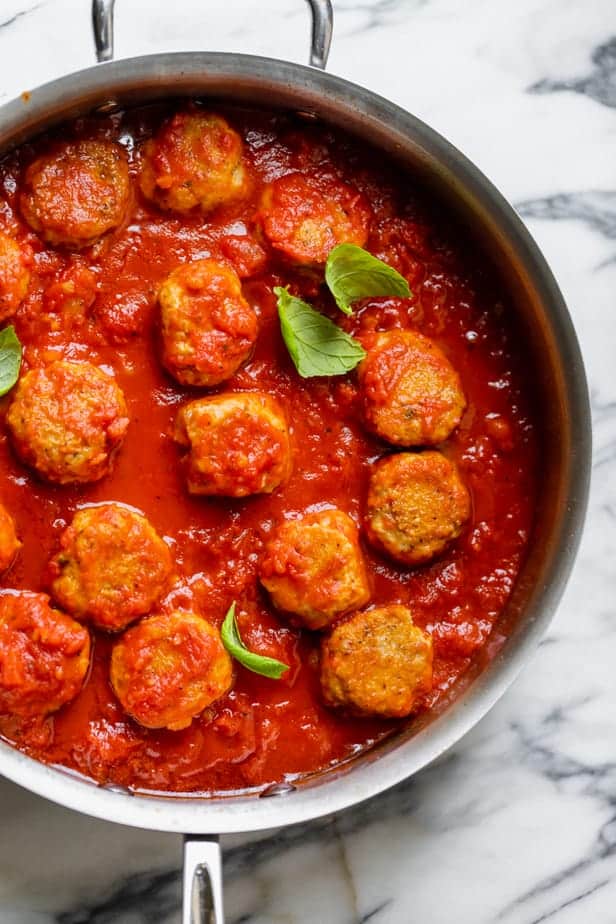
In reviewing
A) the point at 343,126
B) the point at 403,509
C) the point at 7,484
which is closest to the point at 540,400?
the point at 403,509

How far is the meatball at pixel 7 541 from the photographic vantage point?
3826 millimetres

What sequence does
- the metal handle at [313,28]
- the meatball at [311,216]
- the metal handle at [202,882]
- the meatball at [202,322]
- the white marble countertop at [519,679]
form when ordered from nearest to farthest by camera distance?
the metal handle at [202,882]
the metal handle at [313,28]
the meatball at [202,322]
the meatball at [311,216]
the white marble countertop at [519,679]

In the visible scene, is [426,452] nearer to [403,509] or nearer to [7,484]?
[403,509]

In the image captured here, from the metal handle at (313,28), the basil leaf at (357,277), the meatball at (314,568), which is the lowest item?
the meatball at (314,568)

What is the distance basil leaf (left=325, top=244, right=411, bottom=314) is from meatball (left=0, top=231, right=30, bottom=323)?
3.60 feet

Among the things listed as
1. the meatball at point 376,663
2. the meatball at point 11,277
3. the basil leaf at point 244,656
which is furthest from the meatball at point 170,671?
the meatball at point 11,277

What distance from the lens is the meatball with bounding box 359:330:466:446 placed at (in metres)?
3.99

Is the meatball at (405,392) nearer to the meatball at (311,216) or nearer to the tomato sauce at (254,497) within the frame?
the tomato sauce at (254,497)

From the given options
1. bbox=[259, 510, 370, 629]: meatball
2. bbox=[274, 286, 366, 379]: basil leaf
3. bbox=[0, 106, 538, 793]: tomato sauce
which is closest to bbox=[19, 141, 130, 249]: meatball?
bbox=[0, 106, 538, 793]: tomato sauce

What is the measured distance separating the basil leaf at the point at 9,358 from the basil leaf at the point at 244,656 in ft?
3.74

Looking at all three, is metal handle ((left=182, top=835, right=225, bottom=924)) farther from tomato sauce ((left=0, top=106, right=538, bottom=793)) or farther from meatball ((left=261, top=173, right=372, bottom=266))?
meatball ((left=261, top=173, right=372, bottom=266))

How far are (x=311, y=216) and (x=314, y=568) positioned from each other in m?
1.30

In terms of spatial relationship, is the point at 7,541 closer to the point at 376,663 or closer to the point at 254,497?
the point at 254,497

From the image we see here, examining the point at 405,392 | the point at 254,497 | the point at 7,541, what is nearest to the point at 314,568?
the point at 254,497
